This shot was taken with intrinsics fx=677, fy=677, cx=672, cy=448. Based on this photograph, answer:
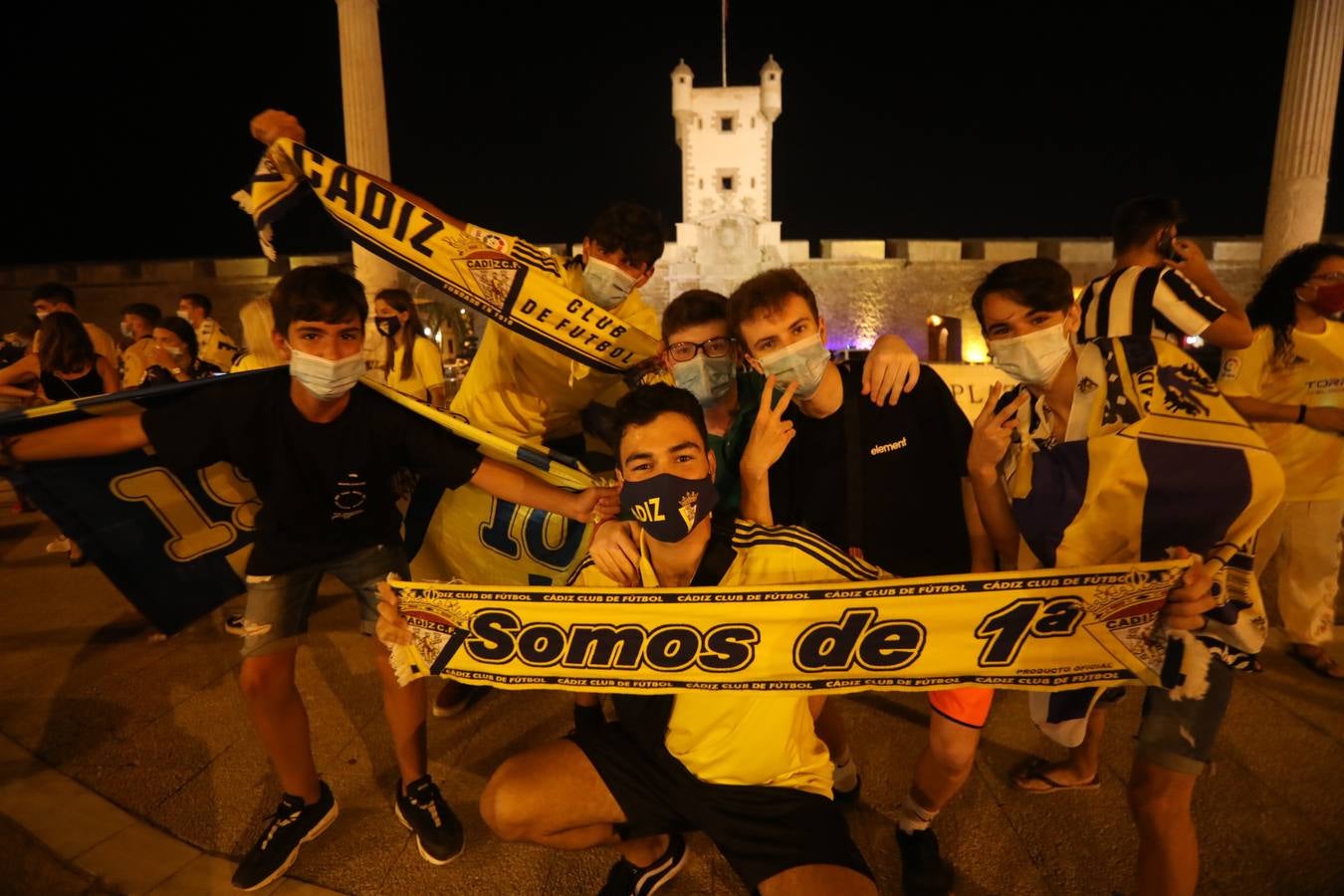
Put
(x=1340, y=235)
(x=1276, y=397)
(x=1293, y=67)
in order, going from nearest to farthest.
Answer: (x=1276, y=397), (x=1293, y=67), (x=1340, y=235)

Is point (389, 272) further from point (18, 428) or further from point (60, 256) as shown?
point (60, 256)

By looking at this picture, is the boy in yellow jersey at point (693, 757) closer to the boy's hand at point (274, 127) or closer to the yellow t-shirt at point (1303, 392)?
the boy's hand at point (274, 127)

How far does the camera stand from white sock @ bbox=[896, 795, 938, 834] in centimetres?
245

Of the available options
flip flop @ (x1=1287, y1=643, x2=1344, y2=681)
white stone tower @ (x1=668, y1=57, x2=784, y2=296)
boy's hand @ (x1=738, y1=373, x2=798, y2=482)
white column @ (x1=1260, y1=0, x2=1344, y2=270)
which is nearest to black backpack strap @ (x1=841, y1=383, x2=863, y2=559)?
boy's hand @ (x1=738, y1=373, x2=798, y2=482)

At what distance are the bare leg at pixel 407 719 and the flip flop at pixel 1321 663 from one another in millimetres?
4559

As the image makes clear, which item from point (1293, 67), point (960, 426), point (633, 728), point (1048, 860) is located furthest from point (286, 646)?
point (1293, 67)

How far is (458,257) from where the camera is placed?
10.9ft

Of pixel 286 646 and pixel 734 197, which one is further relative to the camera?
pixel 734 197

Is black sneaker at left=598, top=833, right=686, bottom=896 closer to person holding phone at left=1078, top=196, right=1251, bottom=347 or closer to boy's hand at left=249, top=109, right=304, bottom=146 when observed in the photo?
person holding phone at left=1078, top=196, right=1251, bottom=347

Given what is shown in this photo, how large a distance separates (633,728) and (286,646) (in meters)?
1.39

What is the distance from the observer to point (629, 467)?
2035mm

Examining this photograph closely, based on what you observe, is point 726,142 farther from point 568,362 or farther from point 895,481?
point 895,481

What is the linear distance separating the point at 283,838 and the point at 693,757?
1682 millimetres

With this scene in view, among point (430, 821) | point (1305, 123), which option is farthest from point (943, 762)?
point (1305, 123)
